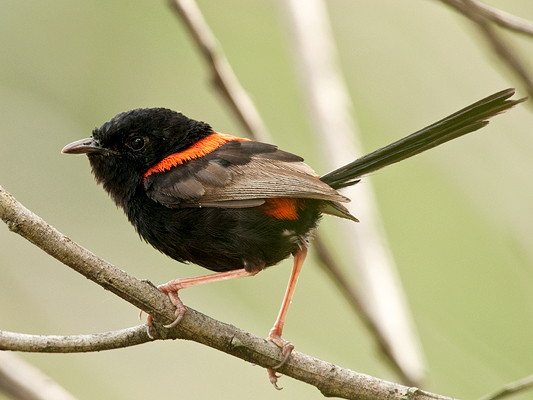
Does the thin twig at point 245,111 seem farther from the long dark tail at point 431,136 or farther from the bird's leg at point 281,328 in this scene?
the long dark tail at point 431,136

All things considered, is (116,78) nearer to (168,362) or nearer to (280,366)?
(168,362)

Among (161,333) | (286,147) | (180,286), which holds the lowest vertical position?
(161,333)

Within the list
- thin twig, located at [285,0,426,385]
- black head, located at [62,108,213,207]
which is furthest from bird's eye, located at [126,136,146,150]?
thin twig, located at [285,0,426,385]

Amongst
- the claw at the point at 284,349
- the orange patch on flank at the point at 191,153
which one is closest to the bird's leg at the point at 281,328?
the claw at the point at 284,349

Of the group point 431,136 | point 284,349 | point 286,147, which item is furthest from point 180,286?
point 286,147

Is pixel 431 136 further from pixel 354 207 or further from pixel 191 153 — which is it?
pixel 191 153

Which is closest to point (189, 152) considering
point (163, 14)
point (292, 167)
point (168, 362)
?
point (292, 167)
